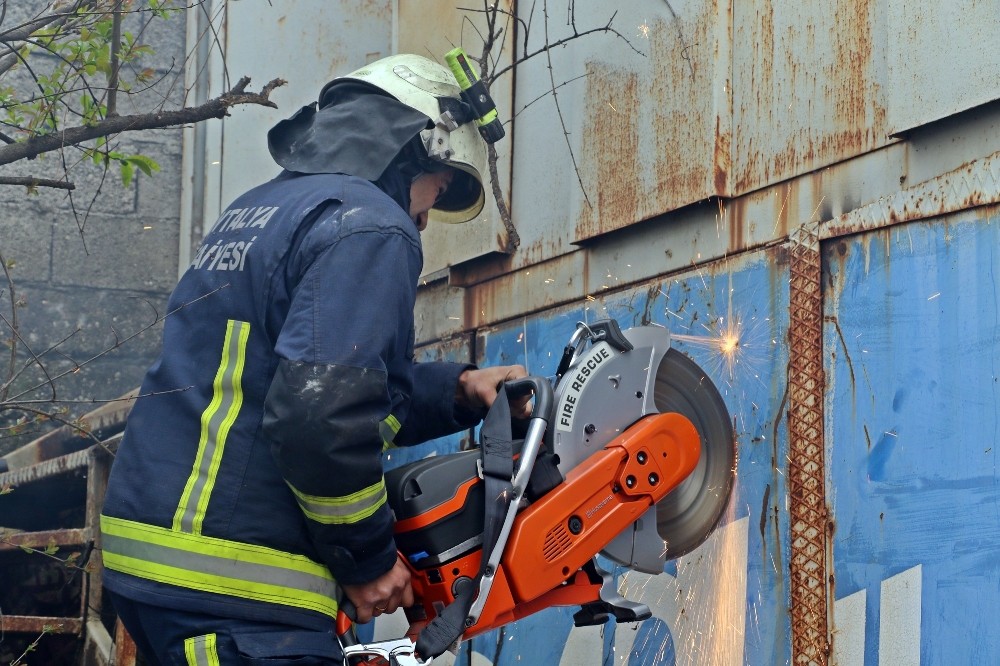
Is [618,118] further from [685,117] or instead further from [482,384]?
[482,384]

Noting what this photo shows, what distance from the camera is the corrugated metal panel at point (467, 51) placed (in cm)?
519

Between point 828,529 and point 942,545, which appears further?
point 828,529

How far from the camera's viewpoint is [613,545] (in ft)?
9.90

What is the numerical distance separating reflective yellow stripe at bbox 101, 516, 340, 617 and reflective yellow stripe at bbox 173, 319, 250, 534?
0.05m

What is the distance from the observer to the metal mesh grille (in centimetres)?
322

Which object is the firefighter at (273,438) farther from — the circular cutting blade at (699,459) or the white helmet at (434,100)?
the circular cutting blade at (699,459)

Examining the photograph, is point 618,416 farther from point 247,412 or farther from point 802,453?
point 247,412

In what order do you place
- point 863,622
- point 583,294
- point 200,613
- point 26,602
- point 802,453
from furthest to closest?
1. point 26,602
2. point 583,294
3. point 802,453
4. point 863,622
5. point 200,613

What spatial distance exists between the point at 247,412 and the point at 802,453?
61.0 inches

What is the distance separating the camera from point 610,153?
4.33 m

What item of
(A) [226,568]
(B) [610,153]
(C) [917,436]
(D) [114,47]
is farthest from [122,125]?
(C) [917,436]

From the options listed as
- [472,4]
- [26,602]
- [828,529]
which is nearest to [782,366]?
[828,529]

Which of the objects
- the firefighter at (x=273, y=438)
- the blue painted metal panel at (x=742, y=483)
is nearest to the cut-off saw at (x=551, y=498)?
the firefighter at (x=273, y=438)

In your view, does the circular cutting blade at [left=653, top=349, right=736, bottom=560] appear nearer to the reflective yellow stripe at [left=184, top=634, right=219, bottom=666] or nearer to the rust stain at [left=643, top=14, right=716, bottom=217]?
the rust stain at [left=643, top=14, right=716, bottom=217]
